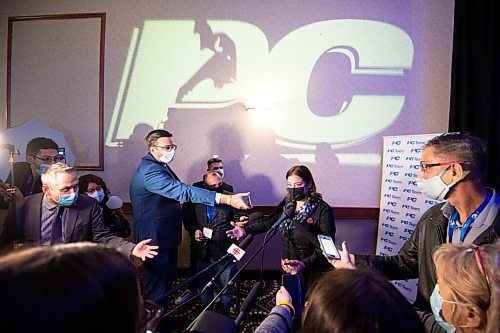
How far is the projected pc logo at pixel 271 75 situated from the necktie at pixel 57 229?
2.29m

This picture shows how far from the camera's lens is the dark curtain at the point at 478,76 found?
3.38 m

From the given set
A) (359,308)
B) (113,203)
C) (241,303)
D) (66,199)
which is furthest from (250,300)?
(241,303)

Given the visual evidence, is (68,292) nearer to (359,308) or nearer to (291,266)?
(359,308)

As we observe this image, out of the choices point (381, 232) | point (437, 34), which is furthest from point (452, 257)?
point (437, 34)

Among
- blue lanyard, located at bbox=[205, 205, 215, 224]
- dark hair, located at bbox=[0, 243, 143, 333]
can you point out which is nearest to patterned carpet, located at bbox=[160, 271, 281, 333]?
blue lanyard, located at bbox=[205, 205, 215, 224]

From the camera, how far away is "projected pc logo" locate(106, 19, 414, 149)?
4020 millimetres

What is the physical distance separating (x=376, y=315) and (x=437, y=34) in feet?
13.9

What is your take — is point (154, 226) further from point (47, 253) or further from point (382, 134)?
point (382, 134)

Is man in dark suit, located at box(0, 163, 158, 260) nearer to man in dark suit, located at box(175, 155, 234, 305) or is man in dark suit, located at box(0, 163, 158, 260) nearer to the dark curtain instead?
man in dark suit, located at box(175, 155, 234, 305)

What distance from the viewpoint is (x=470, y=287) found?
92 centimetres

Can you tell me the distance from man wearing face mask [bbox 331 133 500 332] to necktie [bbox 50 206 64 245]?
5.27 ft

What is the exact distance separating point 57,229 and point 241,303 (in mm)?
1935

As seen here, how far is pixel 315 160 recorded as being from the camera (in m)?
4.09

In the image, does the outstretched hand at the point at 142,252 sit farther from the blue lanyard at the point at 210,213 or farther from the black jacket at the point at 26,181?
the black jacket at the point at 26,181
